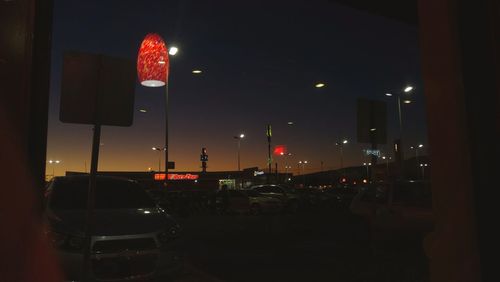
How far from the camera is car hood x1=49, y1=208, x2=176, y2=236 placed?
596 cm

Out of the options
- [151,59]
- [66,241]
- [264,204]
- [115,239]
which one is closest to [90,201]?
[115,239]

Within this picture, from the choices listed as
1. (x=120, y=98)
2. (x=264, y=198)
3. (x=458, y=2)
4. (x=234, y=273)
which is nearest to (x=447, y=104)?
(x=458, y=2)

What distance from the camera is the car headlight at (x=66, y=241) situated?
5777 millimetres

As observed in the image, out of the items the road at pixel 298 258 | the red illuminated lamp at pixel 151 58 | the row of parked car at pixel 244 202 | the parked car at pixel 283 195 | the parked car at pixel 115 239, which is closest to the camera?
the parked car at pixel 115 239

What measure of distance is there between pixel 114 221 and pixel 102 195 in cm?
130

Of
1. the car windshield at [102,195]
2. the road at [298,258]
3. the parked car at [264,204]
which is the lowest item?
the road at [298,258]

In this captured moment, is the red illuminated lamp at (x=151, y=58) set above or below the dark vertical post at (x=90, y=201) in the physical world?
above

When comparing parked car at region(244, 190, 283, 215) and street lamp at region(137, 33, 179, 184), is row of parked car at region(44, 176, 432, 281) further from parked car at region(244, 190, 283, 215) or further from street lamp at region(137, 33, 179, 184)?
parked car at region(244, 190, 283, 215)

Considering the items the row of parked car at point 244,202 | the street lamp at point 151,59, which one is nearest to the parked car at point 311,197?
the row of parked car at point 244,202

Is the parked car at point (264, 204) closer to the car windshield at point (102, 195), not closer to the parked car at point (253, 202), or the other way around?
the parked car at point (253, 202)

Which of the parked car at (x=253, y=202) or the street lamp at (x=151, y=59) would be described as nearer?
the street lamp at (x=151, y=59)

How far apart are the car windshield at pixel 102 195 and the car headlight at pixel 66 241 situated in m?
0.94

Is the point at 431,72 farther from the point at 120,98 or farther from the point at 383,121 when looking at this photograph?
the point at 383,121

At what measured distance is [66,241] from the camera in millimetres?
5828
